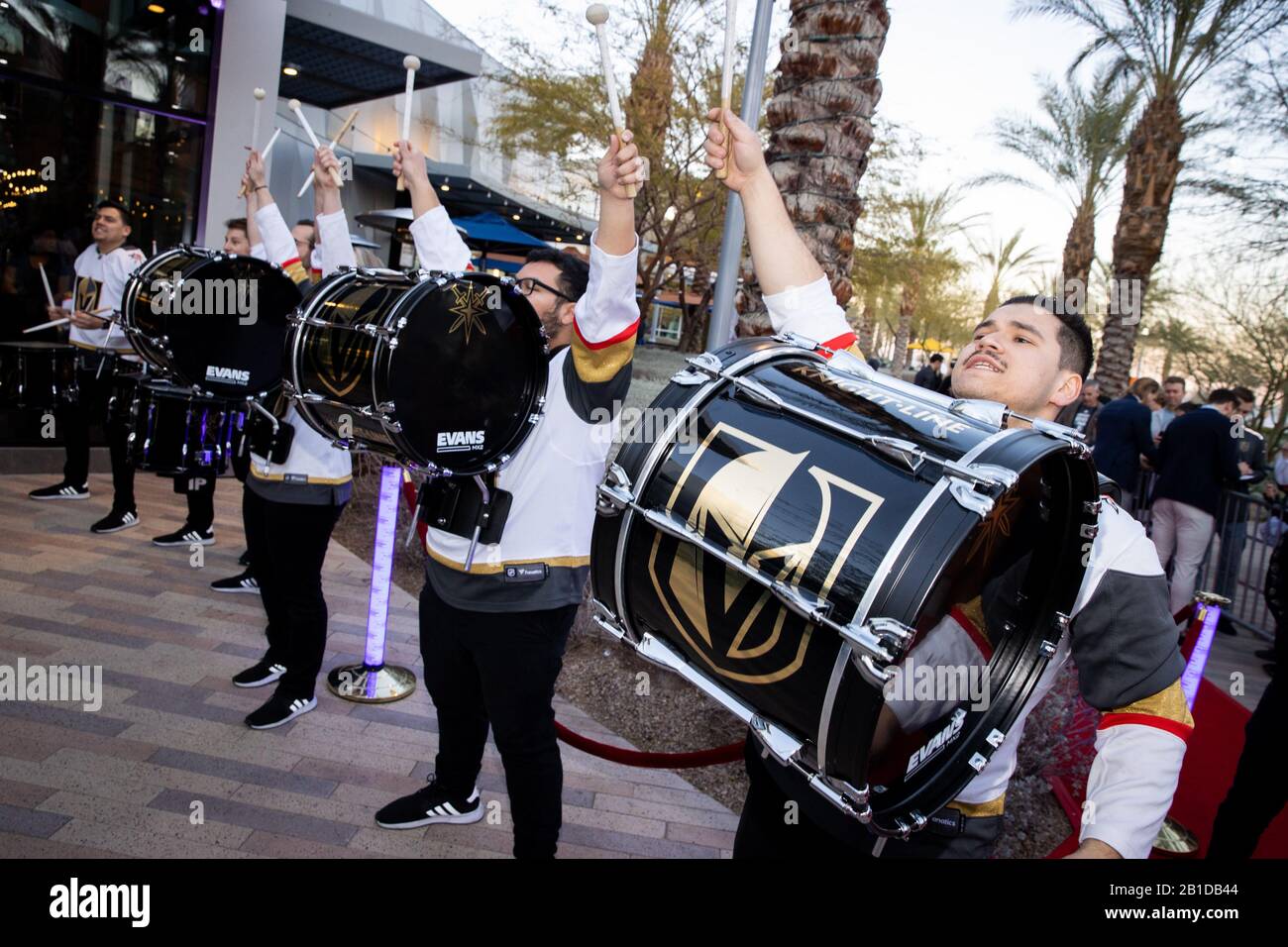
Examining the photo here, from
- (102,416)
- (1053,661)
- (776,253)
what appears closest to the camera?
(1053,661)

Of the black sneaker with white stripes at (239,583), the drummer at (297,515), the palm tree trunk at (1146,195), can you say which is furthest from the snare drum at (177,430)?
the palm tree trunk at (1146,195)

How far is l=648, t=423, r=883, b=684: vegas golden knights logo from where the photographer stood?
1.53 m

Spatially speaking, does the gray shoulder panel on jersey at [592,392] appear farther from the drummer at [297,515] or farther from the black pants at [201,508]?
the black pants at [201,508]

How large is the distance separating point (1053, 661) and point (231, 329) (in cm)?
354

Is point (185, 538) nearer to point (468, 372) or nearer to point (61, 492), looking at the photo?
point (61, 492)

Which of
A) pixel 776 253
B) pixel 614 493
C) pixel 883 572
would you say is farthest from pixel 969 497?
pixel 776 253

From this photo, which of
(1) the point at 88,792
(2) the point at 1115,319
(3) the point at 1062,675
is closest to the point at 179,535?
(1) the point at 88,792

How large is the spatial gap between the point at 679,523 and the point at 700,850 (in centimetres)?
223

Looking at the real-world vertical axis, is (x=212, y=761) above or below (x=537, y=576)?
below

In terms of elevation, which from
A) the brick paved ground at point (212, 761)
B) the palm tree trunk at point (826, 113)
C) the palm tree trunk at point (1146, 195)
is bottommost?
the brick paved ground at point (212, 761)

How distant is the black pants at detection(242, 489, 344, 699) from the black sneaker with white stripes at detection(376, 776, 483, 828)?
0.91 metres

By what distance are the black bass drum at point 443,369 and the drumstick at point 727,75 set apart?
0.77m

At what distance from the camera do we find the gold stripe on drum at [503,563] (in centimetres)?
256

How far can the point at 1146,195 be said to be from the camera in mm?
13523
